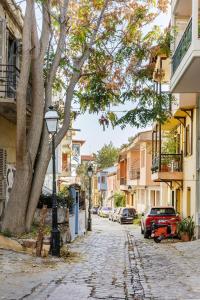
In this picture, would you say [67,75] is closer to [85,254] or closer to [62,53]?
[62,53]

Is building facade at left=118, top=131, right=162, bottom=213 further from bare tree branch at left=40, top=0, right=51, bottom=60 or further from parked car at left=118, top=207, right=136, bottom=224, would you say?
bare tree branch at left=40, top=0, right=51, bottom=60

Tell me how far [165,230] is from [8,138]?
8261mm

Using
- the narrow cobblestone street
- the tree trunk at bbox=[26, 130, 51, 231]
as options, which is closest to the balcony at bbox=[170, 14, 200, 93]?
the tree trunk at bbox=[26, 130, 51, 231]

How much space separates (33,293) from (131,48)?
41.6 ft

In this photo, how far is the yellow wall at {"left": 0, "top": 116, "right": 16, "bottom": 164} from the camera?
19188 mm

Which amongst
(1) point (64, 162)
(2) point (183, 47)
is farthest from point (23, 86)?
(1) point (64, 162)

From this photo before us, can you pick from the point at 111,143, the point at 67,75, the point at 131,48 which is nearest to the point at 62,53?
the point at 67,75

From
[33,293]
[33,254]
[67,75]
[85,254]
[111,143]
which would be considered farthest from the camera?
[111,143]

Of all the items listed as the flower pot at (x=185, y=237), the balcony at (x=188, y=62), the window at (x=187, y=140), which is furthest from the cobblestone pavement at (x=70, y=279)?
the window at (x=187, y=140)

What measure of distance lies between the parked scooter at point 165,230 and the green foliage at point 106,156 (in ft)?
295

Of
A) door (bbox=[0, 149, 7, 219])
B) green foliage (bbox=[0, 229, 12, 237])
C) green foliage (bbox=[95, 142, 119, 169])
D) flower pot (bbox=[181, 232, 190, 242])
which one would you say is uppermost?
green foliage (bbox=[95, 142, 119, 169])

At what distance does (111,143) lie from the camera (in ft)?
387

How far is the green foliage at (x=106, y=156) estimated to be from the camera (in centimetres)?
11575

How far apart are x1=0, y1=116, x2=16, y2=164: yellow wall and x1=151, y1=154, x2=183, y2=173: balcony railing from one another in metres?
10.5
